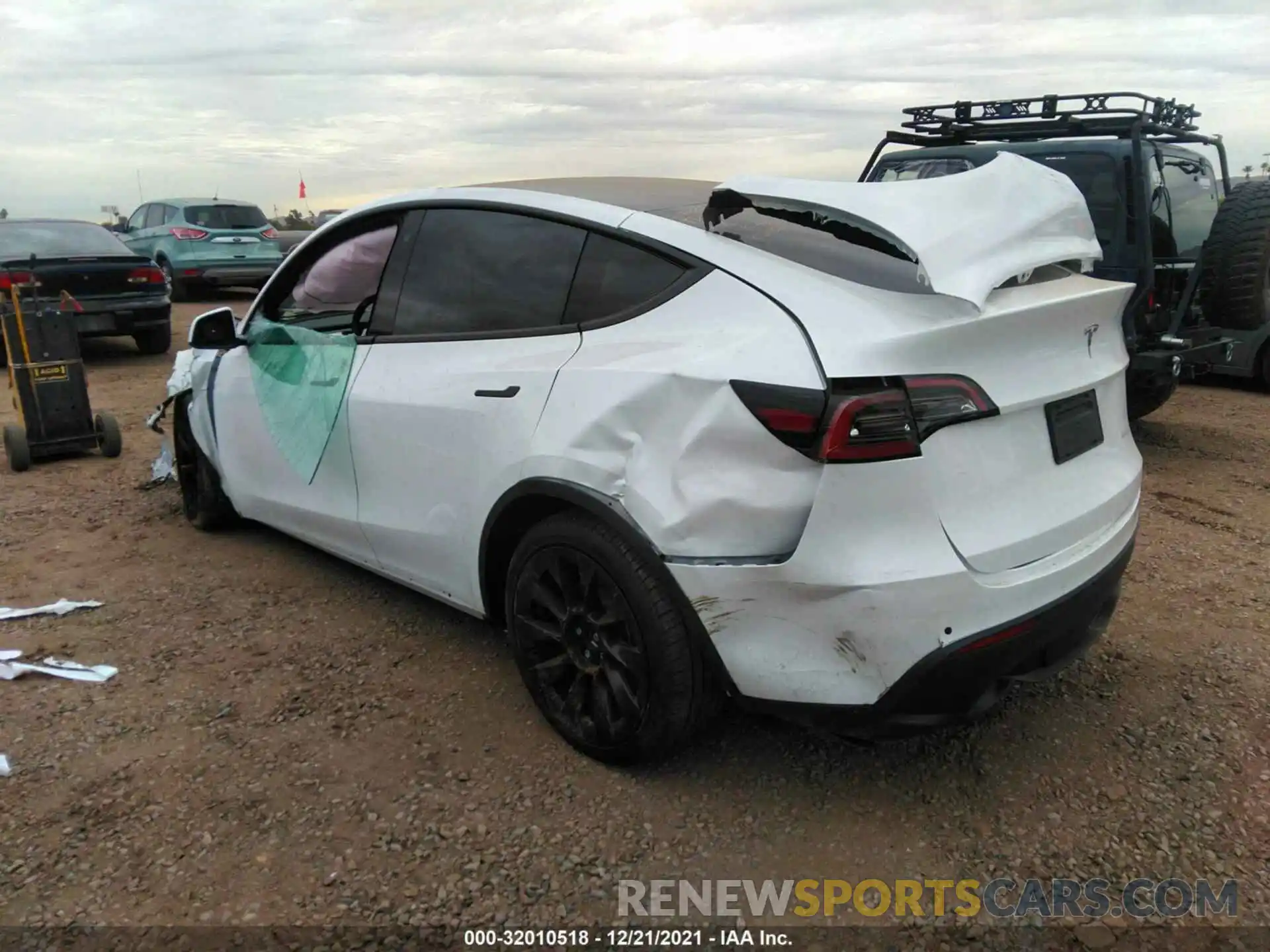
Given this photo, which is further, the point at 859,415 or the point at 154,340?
the point at 154,340

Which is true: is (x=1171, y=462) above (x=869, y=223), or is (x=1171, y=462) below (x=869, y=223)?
below

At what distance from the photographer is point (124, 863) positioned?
2.42 metres

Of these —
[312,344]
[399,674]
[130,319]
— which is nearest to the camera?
[399,674]

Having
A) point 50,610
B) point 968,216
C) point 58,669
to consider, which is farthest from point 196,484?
point 968,216

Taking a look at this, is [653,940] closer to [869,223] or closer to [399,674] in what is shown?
[399,674]

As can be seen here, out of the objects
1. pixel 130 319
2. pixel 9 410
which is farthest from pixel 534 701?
pixel 130 319

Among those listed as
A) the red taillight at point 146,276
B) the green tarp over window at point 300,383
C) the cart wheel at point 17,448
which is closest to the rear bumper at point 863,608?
the green tarp over window at point 300,383

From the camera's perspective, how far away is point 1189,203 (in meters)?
6.38

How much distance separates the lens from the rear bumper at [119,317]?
9469mm

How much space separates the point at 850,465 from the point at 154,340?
34.3ft

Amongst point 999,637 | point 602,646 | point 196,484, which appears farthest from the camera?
point 196,484

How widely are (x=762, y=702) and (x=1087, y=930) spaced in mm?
881

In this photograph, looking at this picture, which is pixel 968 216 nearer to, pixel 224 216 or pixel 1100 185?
pixel 1100 185

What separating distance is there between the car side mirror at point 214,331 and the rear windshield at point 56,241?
6.58m
